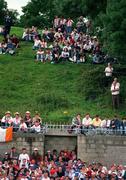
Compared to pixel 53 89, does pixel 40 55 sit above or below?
above

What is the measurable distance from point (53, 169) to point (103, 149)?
4.27m

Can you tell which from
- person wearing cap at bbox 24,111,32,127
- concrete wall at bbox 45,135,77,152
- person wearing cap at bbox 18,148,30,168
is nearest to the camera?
person wearing cap at bbox 18,148,30,168

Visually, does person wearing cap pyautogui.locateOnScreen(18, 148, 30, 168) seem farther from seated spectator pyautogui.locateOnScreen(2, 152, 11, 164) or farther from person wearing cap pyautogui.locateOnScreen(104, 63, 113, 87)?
person wearing cap pyautogui.locateOnScreen(104, 63, 113, 87)

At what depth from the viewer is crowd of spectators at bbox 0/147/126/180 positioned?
96.5 feet

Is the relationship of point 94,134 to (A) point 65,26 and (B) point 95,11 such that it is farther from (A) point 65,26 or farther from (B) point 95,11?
(A) point 65,26

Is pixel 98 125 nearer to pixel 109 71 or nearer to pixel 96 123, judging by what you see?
pixel 96 123

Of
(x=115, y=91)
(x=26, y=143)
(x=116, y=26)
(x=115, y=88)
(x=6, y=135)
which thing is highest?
(x=116, y=26)

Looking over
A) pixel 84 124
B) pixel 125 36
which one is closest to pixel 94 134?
pixel 84 124

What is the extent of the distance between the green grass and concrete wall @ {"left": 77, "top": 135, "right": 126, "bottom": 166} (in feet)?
8.71

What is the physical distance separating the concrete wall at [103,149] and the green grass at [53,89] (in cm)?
265

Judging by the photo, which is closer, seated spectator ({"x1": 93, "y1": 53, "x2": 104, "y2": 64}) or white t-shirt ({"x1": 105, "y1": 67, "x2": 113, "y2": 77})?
white t-shirt ({"x1": 105, "y1": 67, "x2": 113, "y2": 77})

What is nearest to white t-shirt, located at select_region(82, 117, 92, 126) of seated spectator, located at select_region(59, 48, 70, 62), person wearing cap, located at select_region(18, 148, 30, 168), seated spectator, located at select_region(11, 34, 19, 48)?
person wearing cap, located at select_region(18, 148, 30, 168)

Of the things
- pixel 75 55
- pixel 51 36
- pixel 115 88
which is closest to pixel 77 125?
pixel 115 88

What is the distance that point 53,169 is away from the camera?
1199 inches
